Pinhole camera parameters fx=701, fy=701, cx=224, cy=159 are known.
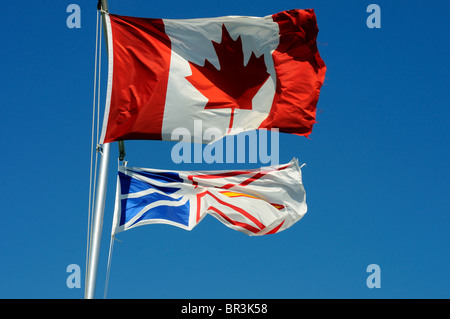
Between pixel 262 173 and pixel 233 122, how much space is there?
150 cm

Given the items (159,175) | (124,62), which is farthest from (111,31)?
(159,175)

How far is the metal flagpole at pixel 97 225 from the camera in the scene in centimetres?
1330

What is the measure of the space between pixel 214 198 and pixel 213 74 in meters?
2.92

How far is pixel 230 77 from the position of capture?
657 inches

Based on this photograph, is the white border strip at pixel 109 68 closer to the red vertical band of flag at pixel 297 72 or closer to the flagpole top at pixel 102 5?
the flagpole top at pixel 102 5

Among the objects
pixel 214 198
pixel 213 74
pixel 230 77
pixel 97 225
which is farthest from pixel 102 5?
pixel 214 198

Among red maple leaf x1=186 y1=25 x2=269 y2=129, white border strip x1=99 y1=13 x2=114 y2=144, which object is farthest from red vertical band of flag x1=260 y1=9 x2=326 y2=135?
white border strip x1=99 y1=13 x2=114 y2=144

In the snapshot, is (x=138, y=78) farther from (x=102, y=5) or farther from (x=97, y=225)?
(x=97, y=225)

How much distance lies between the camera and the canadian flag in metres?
15.1

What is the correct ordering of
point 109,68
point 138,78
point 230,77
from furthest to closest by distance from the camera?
1. point 230,77
2. point 138,78
3. point 109,68

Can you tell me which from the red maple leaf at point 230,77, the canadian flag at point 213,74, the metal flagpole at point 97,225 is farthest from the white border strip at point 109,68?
the red maple leaf at point 230,77

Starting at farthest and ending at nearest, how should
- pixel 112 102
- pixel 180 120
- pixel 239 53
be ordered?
pixel 239 53, pixel 180 120, pixel 112 102

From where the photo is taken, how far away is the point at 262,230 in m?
16.6
